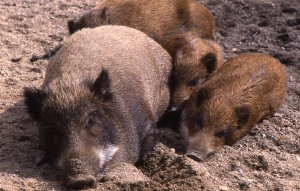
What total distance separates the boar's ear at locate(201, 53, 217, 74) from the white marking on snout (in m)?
2.46

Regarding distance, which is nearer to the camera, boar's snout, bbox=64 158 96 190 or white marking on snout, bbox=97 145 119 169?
boar's snout, bbox=64 158 96 190

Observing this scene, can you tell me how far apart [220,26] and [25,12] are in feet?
8.33

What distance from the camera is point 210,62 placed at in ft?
24.0

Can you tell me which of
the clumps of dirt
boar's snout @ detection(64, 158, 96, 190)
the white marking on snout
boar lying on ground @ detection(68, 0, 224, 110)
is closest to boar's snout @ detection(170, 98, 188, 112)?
boar lying on ground @ detection(68, 0, 224, 110)

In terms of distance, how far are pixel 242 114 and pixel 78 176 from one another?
207 cm

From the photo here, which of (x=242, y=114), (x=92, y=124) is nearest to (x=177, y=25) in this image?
(x=242, y=114)

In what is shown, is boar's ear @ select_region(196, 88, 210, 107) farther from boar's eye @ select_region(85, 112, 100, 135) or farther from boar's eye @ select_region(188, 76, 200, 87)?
boar's eye @ select_region(85, 112, 100, 135)

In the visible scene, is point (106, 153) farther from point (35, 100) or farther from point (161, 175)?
point (35, 100)

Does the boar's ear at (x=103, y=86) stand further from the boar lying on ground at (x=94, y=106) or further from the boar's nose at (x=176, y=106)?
the boar's nose at (x=176, y=106)

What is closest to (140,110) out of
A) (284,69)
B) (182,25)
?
(284,69)

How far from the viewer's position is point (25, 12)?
Answer: 8820 mm

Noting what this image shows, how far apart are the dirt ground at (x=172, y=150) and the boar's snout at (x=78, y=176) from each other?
11 cm

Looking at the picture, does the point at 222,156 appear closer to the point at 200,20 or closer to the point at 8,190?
the point at 8,190

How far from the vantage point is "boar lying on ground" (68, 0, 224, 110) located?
24.0ft
